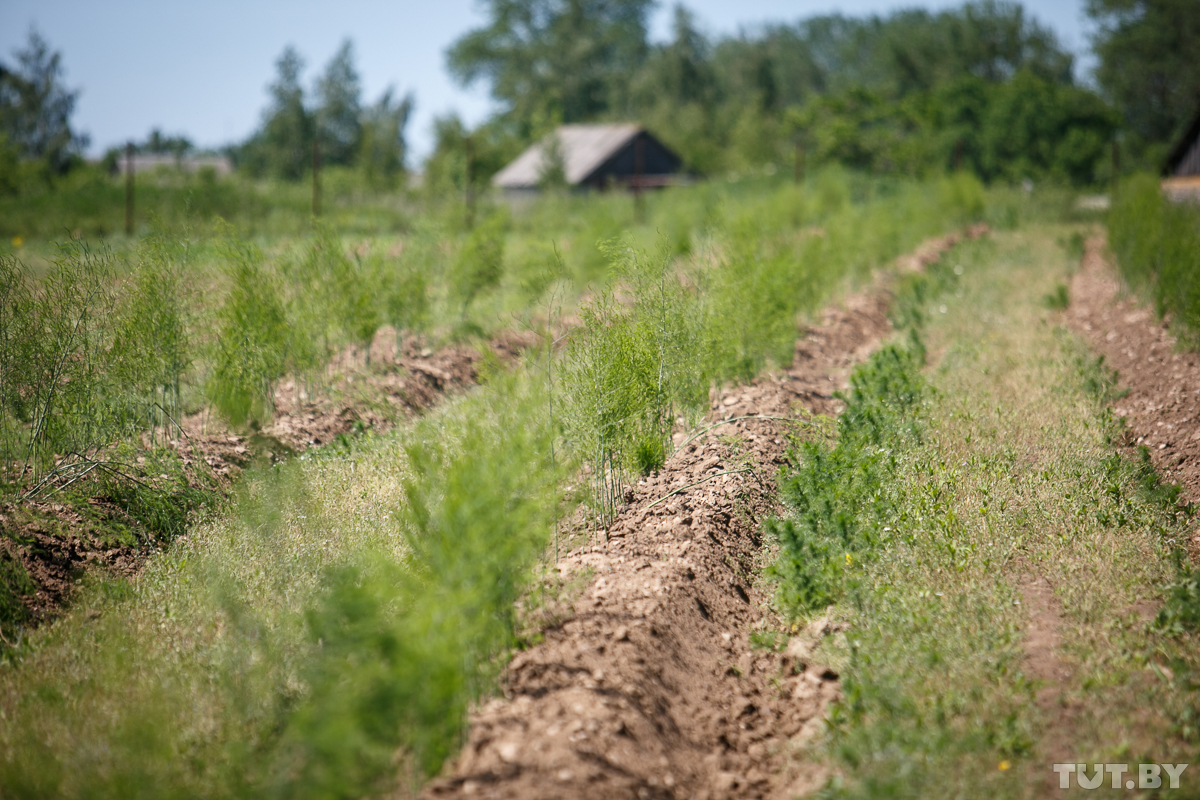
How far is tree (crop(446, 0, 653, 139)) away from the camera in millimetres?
44781

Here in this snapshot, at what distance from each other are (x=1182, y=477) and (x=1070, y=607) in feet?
6.99

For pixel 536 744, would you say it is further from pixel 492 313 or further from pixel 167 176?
pixel 167 176

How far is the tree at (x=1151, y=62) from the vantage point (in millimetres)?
41500

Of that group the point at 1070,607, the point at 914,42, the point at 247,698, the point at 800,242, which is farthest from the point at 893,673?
the point at 914,42

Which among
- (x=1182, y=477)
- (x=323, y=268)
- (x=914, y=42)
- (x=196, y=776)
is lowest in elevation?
(x=196, y=776)

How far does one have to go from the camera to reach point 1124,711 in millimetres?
2822

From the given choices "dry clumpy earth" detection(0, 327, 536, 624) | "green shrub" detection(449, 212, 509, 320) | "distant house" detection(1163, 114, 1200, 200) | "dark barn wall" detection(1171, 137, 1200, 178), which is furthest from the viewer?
"dark barn wall" detection(1171, 137, 1200, 178)

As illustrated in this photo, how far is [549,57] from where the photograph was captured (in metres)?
45.7

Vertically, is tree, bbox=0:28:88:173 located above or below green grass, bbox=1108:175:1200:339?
above

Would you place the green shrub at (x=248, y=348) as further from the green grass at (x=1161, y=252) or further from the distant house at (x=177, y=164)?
the distant house at (x=177, y=164)

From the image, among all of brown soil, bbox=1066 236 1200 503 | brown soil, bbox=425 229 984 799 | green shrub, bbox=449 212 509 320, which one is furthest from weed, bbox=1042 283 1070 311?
brown soil, bbox=425 229 984 799

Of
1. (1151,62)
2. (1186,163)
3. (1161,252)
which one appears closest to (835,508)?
(1161,252)

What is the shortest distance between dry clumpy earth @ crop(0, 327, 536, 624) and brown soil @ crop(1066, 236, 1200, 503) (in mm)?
4375

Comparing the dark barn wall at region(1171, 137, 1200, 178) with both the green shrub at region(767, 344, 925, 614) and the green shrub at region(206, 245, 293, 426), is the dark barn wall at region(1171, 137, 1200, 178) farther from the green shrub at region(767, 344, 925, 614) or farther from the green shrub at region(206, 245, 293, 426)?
the green shrub at region(206, 245, 293, 426)
